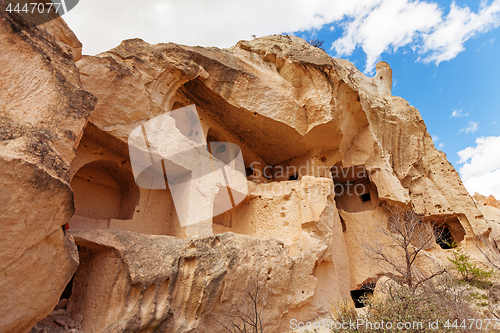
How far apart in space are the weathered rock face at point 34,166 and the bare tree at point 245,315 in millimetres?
2287

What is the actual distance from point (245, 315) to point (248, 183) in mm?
3356

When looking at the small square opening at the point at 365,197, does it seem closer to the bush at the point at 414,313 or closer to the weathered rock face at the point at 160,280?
the bush at the point at 414,313

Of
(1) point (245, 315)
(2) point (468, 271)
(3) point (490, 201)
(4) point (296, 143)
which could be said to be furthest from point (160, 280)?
(3) point (490, 201)

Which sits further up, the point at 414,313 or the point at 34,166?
the point at 34,166

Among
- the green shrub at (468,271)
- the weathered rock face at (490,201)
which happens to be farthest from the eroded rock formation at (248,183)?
the weathered rock face at (490,201)

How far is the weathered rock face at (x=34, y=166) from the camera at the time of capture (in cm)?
243

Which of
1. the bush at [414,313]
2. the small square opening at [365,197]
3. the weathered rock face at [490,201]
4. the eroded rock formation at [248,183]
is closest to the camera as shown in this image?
the eroded rock formation at [248,183]

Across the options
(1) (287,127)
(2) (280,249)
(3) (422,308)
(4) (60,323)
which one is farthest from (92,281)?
(1) (287,127)

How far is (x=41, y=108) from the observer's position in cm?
309

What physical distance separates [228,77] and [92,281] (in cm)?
495

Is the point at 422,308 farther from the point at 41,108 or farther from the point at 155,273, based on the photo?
the point at 41,108

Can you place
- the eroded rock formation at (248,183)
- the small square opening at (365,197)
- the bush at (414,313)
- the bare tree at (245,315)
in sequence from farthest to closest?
the small square opening at (365,197)
the bare tree at (245,315)
the bush at (414,313)
the eroded rock formation at (248,183)

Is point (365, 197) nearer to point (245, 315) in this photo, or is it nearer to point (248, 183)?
point (248, 183)

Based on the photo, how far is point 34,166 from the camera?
8.34ft
